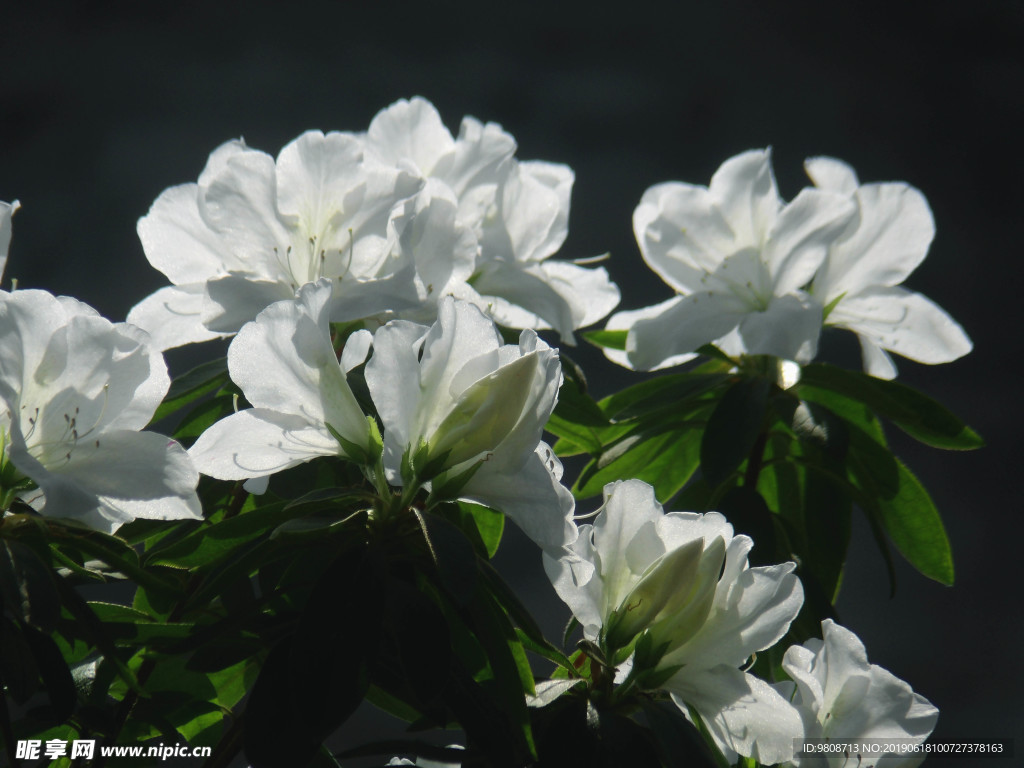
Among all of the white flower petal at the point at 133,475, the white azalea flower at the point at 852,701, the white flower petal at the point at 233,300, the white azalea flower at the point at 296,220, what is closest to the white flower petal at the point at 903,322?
the white azalea flower at the point at 852,701

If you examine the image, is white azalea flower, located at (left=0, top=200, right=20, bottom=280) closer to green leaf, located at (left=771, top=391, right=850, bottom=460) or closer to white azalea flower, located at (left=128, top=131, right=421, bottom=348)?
white azalea flower, located at (left=128, top=131, right=421, bottom=348)

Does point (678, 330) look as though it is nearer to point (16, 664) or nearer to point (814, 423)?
point (814, 423)

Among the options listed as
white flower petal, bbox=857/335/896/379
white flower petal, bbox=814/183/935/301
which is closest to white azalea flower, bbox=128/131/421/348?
white flower petal, bbox=814/183/935/301

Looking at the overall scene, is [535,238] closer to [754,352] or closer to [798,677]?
[754,352]

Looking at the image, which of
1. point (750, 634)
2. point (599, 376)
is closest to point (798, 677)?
point (750, 634)

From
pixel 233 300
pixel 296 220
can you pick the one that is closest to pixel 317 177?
pixel 296 220

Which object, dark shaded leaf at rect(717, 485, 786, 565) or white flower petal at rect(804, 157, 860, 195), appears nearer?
dark shaded leaf at rect(717, 485, 786, 565)
